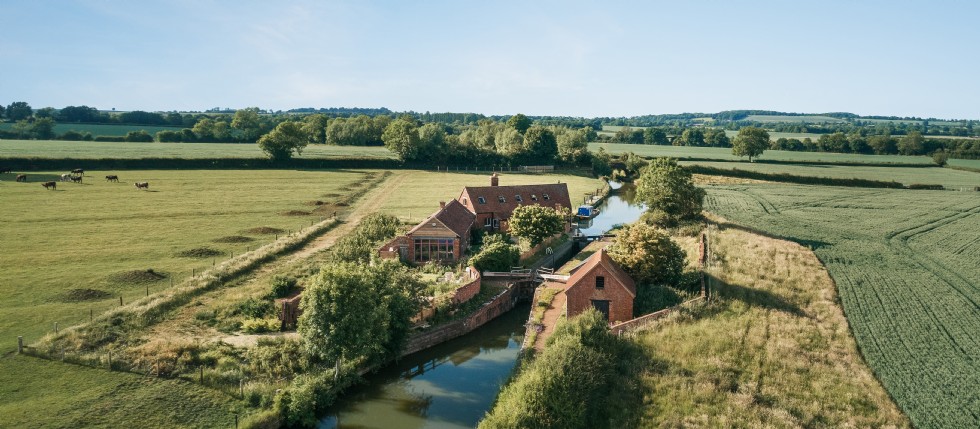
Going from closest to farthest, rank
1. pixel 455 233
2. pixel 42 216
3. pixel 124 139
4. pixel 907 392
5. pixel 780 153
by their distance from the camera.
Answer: pixel 907 392 < pixel 455 233 < pixel 42 216 < pixel 124 139 < pixel 780 153

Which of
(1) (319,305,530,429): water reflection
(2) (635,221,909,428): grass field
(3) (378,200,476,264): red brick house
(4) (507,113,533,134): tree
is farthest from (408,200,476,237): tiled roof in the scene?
(4) (507,113,533,134): tree

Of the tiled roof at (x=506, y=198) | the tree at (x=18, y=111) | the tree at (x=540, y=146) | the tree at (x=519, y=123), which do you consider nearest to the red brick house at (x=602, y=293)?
the tiled roof at (x=506, y=198)

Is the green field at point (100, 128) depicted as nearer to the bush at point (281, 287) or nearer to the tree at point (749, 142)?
the bush at point (281, 287)

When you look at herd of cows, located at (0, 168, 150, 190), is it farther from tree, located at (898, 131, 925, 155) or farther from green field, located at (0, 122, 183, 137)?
tree, located at (898, 131, 925, 155)

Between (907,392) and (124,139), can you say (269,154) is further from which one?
(907,392)

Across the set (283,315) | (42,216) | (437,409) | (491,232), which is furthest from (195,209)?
(437,409)

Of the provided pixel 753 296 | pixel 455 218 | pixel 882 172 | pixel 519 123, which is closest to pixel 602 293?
pixel 753 296

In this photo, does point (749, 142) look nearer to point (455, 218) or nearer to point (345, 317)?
point (455, 218)
